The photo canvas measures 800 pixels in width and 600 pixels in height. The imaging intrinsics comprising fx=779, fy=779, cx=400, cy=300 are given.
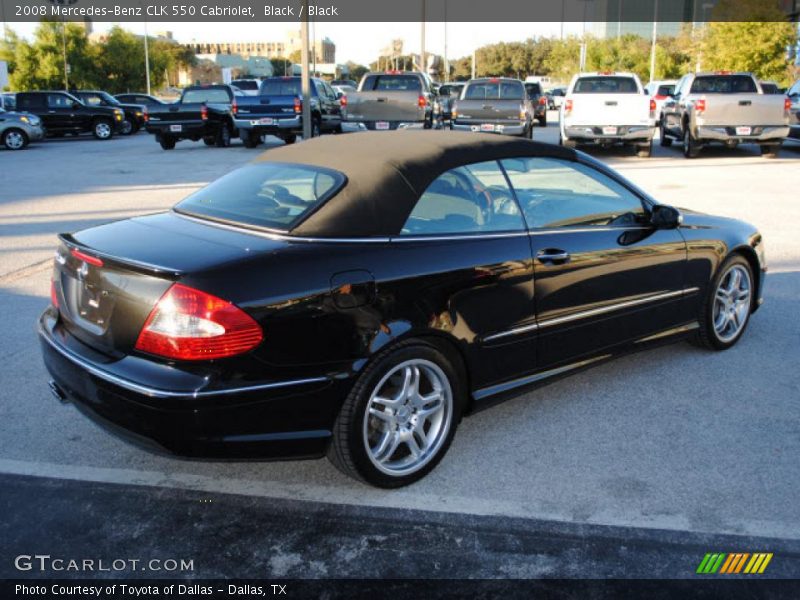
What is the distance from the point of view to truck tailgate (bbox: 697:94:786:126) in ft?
55.2

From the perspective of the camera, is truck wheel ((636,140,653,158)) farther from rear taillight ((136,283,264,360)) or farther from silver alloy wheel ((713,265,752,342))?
rear taillight ((136,283,264,360))

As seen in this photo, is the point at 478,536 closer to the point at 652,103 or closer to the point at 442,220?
the point at 442,220

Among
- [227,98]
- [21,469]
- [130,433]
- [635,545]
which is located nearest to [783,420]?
[635,545]

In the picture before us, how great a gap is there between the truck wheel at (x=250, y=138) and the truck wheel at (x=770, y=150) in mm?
12995

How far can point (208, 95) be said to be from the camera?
77.0ft

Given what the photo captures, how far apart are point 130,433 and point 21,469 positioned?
92cm

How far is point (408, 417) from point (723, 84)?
1764cm

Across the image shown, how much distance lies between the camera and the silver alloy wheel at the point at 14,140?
23859 mm

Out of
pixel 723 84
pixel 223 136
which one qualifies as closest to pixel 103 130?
pixel 223 136

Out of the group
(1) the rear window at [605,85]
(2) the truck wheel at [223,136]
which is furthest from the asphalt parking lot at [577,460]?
(2) the truck wheel at [223,136]

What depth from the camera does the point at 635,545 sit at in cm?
309

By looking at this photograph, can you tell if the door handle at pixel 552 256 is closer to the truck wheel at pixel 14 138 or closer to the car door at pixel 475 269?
the car door at pixel 475 269

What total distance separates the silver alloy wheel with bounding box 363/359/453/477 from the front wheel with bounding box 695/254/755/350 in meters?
2.33

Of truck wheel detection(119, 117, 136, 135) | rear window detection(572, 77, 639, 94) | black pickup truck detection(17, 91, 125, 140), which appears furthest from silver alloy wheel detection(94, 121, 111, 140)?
rear window detection(572, 77, 639, 94)
